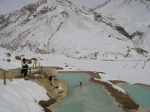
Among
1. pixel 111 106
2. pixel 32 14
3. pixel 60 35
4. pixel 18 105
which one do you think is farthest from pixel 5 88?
pixel 32 14

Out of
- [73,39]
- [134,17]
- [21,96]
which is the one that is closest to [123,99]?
[21,96]

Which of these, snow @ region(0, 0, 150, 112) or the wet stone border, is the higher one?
snow @ region(0, 0, 150, 112)

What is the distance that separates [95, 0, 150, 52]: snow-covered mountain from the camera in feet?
323

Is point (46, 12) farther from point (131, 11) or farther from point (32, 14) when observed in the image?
point (131, 11)

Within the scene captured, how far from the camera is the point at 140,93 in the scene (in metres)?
25.9

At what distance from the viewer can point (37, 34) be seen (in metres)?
97.8

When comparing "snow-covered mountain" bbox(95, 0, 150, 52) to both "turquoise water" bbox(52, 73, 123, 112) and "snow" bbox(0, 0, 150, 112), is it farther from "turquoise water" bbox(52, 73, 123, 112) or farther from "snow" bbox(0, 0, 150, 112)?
"turquoise water" bbox(52, 73, 123, 112)

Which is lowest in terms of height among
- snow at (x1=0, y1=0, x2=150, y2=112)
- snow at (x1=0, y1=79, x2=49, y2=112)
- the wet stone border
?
the wet stone border

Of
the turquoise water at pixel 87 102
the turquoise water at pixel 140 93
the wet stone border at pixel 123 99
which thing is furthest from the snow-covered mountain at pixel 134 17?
the turquoise water at pixel 87 102

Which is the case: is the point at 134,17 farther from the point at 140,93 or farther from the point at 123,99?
the point at 123,99

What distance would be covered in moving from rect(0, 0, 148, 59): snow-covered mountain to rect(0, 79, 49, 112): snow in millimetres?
49996

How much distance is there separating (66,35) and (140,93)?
219ft

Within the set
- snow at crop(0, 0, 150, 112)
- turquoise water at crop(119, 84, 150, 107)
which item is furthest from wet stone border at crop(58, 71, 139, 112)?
snow at crop(0, 0, 150, 112)

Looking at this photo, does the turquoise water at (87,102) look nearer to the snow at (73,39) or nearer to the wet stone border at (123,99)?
the wet stone border at (123,99)
